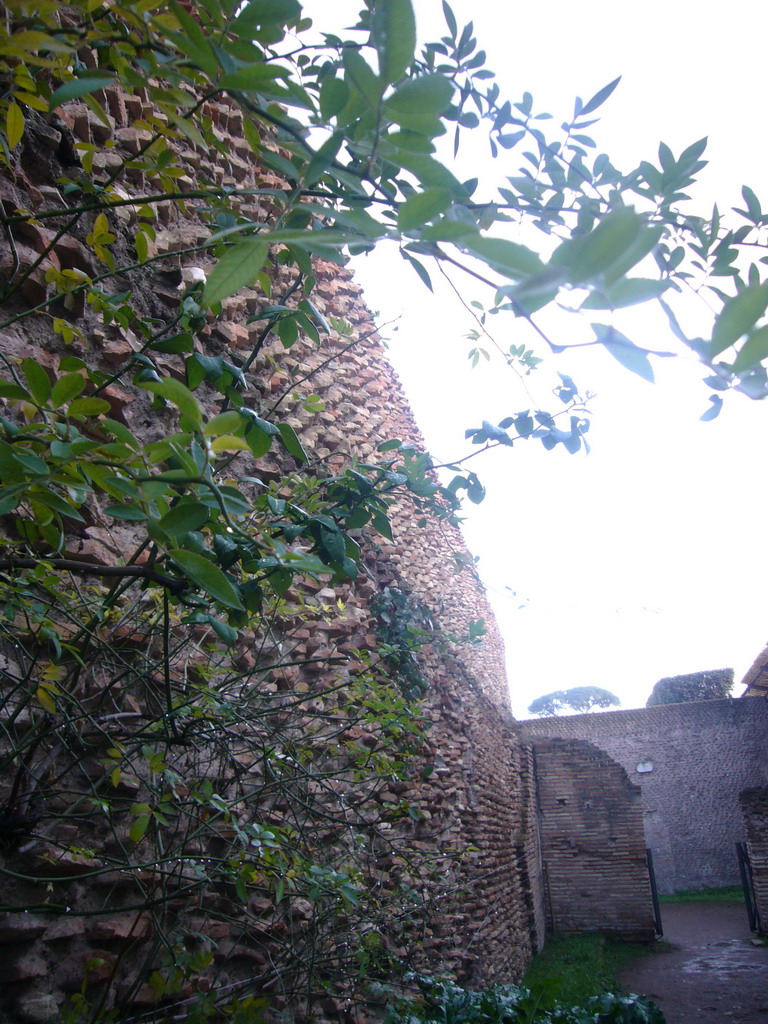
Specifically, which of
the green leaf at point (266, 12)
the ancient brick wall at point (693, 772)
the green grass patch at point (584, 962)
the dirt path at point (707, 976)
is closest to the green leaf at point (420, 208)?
the green leaf at point (266, 12)

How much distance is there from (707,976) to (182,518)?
1007 centimetres

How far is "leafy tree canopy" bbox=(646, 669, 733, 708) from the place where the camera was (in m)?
22.5

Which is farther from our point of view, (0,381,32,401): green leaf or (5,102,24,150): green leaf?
(5,102,24,150): green leaf

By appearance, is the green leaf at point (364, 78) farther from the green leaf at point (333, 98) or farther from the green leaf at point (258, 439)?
the green leaf at point (258, 439)

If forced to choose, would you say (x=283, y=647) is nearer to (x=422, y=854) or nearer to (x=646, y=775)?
(x=422, y=854)

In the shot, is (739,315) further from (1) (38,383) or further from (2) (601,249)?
(1) (38,383)

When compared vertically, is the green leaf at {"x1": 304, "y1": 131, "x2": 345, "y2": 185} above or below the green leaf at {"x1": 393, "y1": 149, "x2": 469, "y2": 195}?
above

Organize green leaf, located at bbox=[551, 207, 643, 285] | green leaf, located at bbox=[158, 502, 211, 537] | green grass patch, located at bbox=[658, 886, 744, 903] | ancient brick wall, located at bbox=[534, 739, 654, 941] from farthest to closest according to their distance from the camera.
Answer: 1. green grass patch, located at bbox=[658, 886, 744, 903]
2. ancient brick wall, located at bbox=[534, 739, 654, 941]
3. green leaf, located at bbox=[158, 502, 211, 537]
4. green leaf, located at bbox=[551, 207, 643, 285]

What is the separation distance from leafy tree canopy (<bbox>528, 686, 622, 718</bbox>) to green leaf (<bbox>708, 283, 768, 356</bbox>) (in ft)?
151

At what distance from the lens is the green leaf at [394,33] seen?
0.70 meters

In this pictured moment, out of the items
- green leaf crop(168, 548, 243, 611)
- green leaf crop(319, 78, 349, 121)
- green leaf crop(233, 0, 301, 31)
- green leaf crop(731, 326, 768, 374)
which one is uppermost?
green leaf crop(233, 0, 301, 31)

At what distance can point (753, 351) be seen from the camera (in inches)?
21.4

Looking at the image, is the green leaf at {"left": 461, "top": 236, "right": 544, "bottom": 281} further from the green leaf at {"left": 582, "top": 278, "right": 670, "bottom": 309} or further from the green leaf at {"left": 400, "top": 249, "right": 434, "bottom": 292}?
the green leaf at {"left": 400, "top": 249, "right": 434, "bottom": 292}

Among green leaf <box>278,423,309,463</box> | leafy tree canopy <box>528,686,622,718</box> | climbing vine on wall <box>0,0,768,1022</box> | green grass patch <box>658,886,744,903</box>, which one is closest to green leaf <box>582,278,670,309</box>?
climbing vine on wall <box>0,0,768,1022</box>
